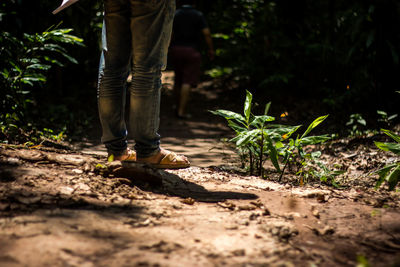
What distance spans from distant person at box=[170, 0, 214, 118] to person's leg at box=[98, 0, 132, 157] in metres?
4.02

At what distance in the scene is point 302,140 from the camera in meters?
2.83

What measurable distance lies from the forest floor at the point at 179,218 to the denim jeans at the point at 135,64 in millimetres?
257

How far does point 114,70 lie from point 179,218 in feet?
3.61

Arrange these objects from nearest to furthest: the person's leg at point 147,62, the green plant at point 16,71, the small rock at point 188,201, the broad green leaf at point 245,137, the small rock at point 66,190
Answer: the small rock at point 66,190, the small rock at point 188,201, the person's leg at point 147,62, the broad green leaf at point 245,137, the green plant at point 16,71

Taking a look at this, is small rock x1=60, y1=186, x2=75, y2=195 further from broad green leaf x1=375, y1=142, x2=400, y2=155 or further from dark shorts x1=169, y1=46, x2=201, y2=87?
dark shorts x1=169, y1=46, x2=201, y2=87

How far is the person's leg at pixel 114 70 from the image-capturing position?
2416 millimetres

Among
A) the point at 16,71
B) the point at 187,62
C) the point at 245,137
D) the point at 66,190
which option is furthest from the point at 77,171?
the point at 187,62

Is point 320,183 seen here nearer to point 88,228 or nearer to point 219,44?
point 88,228

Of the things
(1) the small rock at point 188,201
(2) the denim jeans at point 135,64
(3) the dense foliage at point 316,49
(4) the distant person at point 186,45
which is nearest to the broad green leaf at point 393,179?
(1) the small rock at point 188,201

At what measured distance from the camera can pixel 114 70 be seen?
2.49m

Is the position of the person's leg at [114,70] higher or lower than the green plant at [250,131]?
higher

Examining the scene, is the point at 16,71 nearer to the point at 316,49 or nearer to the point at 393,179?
the point at 393,179

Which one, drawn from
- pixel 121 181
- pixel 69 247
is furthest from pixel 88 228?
pixel 121 181

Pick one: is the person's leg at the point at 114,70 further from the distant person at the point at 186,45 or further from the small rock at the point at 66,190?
the distant person at the point at 186,45
